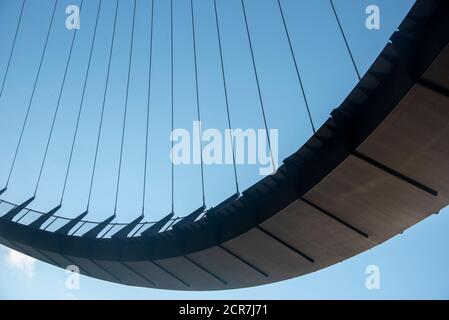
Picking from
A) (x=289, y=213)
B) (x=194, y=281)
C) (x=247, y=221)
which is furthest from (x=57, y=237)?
(x=289, y=213)

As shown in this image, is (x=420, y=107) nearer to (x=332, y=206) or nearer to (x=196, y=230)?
(x=332, y=206)

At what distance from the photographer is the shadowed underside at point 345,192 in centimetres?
880

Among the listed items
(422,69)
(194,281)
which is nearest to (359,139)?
(422,69)

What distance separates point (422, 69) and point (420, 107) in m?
0.94

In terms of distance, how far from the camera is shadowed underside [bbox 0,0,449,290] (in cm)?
880

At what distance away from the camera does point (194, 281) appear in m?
20.5

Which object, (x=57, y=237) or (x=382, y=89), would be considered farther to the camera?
(x=57, y=237)

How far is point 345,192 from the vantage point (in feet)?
39.0

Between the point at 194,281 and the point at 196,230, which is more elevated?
the point at 196,230

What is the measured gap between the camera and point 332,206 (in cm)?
1253
